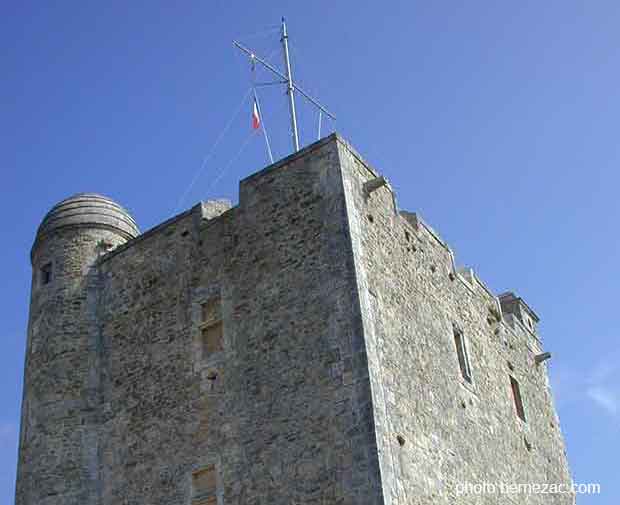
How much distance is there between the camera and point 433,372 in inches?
742

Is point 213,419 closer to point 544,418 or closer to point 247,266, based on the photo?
point 247,266

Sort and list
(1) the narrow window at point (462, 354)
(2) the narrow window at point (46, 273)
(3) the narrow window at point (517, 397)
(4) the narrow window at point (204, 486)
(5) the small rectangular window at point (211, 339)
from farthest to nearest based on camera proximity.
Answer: (3) the narrow window at point (517, 397) < (2) the narrow window at point (46, 273) < (1) the narrow window at point (462, 354) < (5) the small rectangular window at point (211, 339) < (4) the narrow window at point (204, 486)

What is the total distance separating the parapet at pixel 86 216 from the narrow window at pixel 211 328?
140 inches

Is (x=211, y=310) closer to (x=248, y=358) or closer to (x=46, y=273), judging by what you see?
(x=248, y=358)

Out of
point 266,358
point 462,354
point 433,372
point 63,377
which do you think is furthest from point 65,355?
point 462,354

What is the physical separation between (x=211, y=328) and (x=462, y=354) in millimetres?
4993

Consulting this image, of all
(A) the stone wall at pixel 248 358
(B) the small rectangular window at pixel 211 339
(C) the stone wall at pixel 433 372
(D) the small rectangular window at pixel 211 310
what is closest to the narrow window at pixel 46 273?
(A) the stone wall at pixel 248 358

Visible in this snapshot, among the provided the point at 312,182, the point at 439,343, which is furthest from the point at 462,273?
the point at 312,182

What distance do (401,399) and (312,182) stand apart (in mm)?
3908

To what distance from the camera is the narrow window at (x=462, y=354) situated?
67.3 feet

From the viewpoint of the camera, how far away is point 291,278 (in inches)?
701

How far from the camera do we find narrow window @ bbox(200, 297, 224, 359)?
18469 mm

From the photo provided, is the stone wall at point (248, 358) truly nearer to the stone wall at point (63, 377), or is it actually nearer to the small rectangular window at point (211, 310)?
the small rectangular window at point (211, 310)

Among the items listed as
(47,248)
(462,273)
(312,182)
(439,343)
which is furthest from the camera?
(462,273)
